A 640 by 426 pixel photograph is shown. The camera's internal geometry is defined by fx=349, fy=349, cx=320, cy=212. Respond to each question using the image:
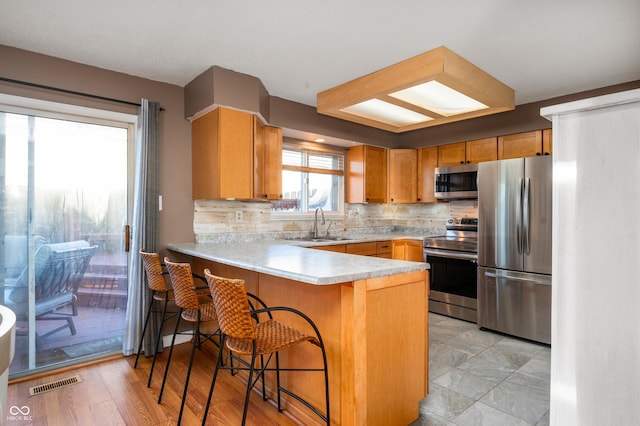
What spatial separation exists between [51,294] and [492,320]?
4.08 metres

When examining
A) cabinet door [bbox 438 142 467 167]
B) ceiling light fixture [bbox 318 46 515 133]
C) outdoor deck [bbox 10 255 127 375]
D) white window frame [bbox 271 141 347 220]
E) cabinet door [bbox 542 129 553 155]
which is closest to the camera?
ceiling light fixture [bbox 318 46 515 133]

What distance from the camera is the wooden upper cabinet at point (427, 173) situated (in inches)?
189

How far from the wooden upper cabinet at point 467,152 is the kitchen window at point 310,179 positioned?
1395 mm

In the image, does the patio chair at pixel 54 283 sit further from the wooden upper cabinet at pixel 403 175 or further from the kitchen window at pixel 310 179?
the wooden upper cabinet at pixel 403 175

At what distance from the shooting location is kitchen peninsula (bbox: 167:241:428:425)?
172 centimetres

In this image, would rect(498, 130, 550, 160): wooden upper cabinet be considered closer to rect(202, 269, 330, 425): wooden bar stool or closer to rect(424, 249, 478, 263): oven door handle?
rect(424, 249, 478, 263): oven door handle

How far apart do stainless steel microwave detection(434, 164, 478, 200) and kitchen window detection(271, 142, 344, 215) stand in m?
1.34

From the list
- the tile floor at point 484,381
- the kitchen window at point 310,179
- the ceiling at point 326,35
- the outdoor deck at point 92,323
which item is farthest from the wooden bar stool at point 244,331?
the kitchen window at point 310,179

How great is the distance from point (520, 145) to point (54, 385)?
4868mm

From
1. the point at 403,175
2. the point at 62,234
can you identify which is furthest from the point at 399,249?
the point at 62,234

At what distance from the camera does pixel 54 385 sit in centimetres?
252

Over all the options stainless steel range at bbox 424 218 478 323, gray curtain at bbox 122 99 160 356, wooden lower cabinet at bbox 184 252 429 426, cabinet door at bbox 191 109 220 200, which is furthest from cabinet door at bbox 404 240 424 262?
gray curtain at bbox 122 99 160 356

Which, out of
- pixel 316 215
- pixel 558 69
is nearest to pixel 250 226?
pixel 316 215

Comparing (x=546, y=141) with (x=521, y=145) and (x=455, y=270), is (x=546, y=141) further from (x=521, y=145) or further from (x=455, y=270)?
(x=455, y=270)
